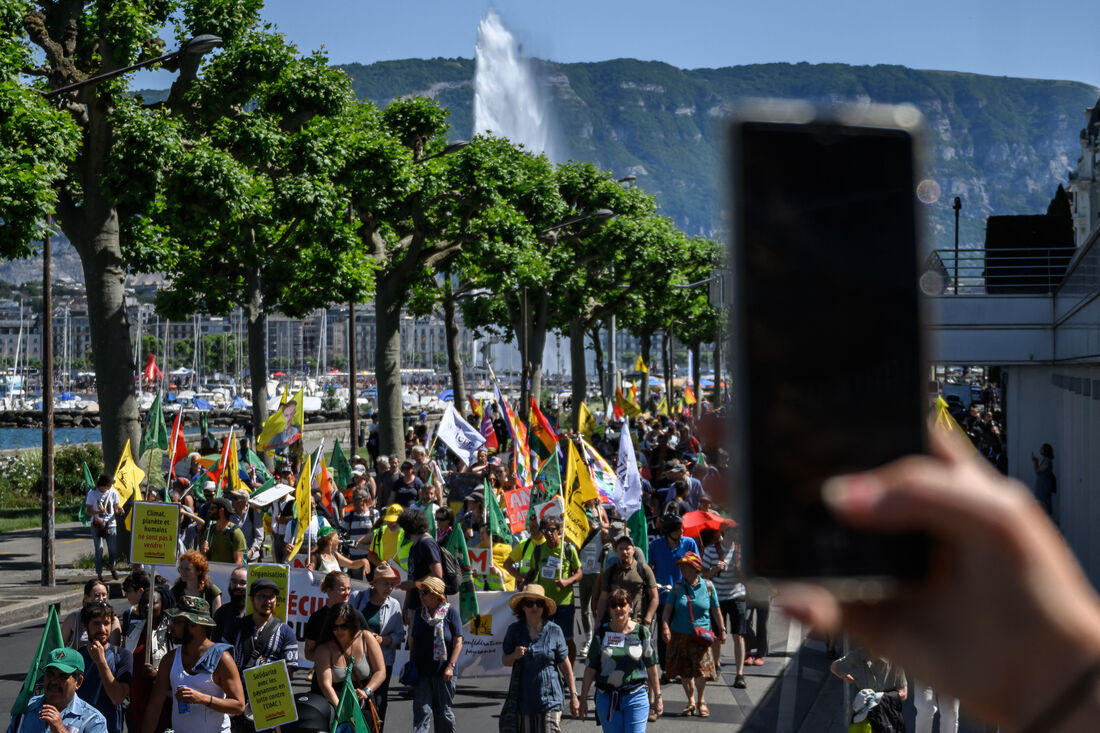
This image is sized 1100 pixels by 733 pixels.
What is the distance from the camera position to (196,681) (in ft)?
26.7

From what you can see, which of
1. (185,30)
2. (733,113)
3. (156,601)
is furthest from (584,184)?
(733,113)

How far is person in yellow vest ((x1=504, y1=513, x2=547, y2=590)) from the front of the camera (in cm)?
1310

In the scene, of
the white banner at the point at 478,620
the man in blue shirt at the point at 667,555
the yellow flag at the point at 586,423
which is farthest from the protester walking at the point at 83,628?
the yellow flag at the point at 586,423

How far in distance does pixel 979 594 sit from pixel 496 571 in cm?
1230

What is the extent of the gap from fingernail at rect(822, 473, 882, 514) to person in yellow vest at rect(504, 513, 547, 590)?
11.6 m

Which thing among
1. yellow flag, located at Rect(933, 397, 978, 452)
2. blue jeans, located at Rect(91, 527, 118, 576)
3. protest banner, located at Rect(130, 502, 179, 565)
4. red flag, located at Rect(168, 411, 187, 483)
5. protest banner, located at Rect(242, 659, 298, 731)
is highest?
yellow flag, located at Rect(933, 397, 978, 452)

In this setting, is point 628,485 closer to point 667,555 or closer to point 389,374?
point 667,555

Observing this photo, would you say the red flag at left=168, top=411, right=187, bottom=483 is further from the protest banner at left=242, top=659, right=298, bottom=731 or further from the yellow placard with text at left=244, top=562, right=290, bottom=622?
the protest banner at left=242, top=659, right=298, bottom=731

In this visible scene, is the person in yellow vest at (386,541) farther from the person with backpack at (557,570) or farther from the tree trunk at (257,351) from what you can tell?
the tree trunk at (257,351)

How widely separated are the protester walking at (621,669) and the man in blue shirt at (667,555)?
2304mm

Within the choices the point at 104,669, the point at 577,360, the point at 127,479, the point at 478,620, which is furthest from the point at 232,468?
the point at 577,360

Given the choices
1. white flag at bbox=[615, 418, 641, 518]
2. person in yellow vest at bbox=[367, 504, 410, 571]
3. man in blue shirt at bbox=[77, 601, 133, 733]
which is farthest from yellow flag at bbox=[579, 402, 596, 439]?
man in blue shirt at bbox=[77, 601, 133, 733]

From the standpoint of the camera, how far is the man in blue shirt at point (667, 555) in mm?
12352

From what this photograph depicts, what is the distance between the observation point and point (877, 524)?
1258 millimetres
